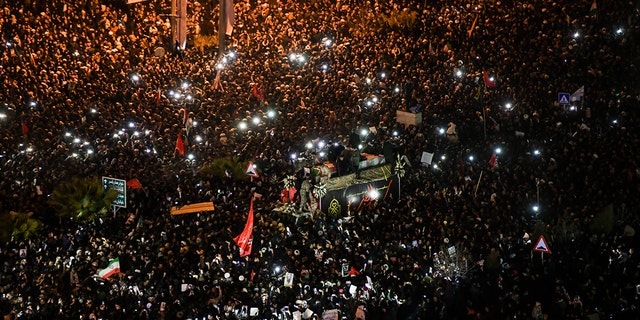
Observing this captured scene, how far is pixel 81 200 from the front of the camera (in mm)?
18141

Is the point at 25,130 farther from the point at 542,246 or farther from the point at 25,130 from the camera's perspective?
the point at 542,246

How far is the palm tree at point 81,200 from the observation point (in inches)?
715

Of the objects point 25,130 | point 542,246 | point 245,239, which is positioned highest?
point 25,130

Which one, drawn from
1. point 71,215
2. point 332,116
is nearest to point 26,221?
point 71,215

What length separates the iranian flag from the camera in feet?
53.2

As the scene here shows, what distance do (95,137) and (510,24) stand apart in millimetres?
11010

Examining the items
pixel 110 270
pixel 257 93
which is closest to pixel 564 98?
pixel 257 93

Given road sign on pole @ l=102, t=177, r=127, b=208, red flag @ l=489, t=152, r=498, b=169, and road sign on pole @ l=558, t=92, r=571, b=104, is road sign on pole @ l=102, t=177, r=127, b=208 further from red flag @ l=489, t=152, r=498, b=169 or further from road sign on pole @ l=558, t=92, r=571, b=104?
road sign on pole @ l=558, t=92, r=571, b=104

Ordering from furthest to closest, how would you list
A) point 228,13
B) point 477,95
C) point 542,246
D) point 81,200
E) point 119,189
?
point 477,95, point 119,189, point 81,200, point 542,246, point 228,13

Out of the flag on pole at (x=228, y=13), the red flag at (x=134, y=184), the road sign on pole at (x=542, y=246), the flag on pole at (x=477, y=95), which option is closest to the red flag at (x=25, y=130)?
the red flag at (x=134, y=184)

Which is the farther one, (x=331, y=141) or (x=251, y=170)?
(x=331, y=141)

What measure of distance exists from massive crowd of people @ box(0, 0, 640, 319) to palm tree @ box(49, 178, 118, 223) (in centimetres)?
34

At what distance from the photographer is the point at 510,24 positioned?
21.8 metres

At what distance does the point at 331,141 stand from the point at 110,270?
250 inches
